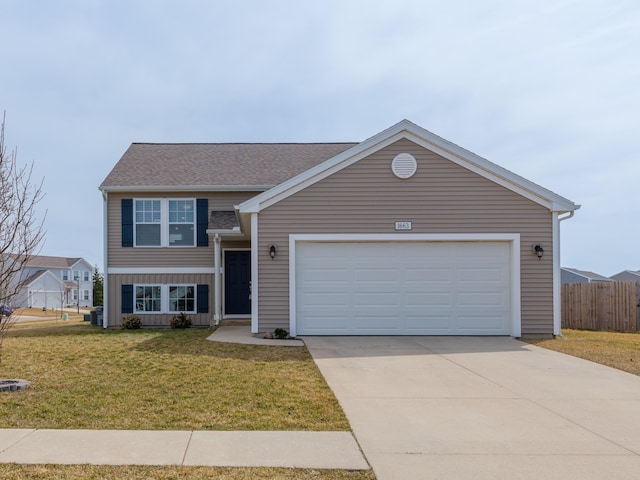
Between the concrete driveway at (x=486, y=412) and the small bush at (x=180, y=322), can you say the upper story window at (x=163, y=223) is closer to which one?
the small bush at (x=180, y=322)

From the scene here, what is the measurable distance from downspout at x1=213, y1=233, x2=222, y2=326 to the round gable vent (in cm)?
565

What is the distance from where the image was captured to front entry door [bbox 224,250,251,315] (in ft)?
52.4

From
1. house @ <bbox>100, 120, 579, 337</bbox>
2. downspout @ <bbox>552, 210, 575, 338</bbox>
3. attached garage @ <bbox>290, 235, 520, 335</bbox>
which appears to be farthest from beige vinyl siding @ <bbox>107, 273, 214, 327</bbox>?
downspout @ <bbox>552, 210, 575, 338</bbox>

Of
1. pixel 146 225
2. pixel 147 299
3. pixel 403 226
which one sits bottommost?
pixel 147 299

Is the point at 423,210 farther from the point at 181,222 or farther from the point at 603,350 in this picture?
the point at 181,222

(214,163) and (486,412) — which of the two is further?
(214,163)

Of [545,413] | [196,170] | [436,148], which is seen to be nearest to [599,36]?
[436,148]

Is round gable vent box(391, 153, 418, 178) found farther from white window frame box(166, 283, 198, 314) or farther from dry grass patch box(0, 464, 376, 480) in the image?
dry grass patch box(0, 464, 376, 480)

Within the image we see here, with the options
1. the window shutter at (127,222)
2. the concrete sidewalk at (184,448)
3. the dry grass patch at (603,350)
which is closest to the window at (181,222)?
the window shutter at (127,222)

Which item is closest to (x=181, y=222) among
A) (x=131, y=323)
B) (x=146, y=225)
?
(x=146, y=225)

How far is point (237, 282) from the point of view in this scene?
16.0 meters

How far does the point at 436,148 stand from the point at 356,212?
256 cm

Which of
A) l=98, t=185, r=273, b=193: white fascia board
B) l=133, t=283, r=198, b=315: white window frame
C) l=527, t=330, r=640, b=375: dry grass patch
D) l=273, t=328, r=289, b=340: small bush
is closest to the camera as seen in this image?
l=527, t=330, r=640, b=375: dry grass patch

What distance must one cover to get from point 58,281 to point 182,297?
134 ft
